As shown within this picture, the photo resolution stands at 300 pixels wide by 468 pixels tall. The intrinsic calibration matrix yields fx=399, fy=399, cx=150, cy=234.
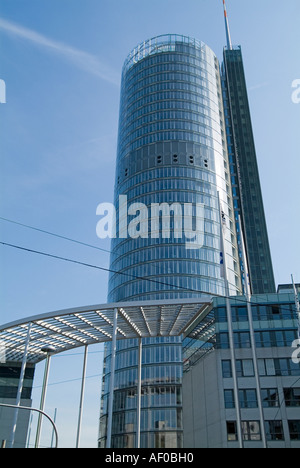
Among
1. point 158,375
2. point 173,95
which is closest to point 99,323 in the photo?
point 158,375

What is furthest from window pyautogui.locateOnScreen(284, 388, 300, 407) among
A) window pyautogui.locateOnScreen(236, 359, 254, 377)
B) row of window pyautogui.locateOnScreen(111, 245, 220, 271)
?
row of window pyautogui.locateOnScreen(111, 245, 220, 271)

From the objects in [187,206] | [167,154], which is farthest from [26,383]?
[167,154]

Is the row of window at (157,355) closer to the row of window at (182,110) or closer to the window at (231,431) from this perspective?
the window at (231,431)

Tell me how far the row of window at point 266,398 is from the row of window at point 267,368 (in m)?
1.29

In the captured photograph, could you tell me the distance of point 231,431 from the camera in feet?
112

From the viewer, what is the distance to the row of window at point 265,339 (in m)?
36.9

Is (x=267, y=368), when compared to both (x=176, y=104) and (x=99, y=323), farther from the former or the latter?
(x=176, y=104)

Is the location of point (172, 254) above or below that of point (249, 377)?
above

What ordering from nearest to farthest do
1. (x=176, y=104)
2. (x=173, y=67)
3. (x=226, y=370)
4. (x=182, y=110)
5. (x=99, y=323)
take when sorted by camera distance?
1. (x=99, y=323)
2. (x=226, y=370)
3. (x=182, y=110)
4. (x=176, y=104)
5. (x=173, y=67)

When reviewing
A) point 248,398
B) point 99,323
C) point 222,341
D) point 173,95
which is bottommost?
point 248,398

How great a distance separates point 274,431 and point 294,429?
5.35 ft

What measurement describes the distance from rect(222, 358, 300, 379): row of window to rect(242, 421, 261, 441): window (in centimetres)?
394
